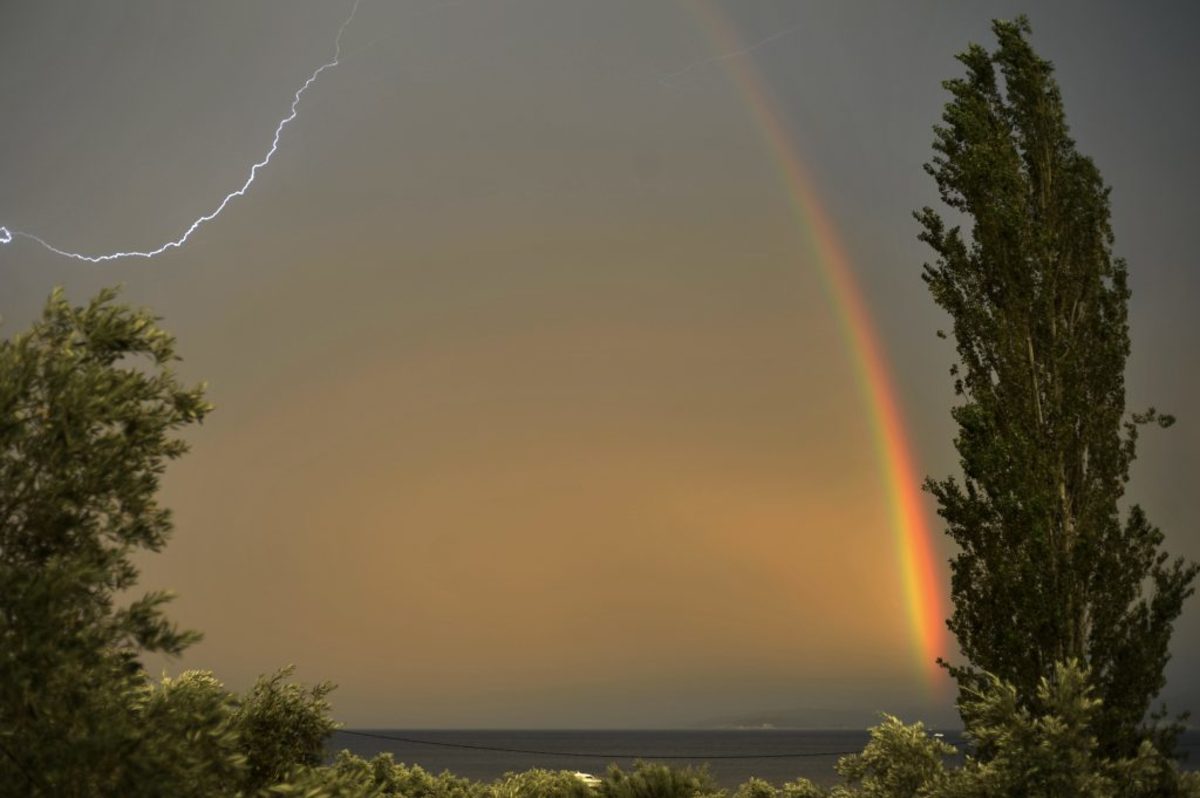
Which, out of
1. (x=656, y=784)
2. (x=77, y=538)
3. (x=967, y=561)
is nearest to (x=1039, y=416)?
(x=967, y=561)

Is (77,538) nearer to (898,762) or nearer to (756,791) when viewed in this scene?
(898,762)

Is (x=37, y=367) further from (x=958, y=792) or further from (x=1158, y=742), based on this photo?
(x=1158, y=742)

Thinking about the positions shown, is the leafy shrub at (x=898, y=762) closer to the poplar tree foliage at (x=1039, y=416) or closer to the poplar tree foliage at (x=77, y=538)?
the poplar tree foliage at (x=1039, y=416)

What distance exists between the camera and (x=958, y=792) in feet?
53.1

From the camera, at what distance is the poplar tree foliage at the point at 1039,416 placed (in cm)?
1814

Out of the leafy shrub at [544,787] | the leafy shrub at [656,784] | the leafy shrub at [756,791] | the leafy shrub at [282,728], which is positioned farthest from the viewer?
the leafy shrub at [756,791]

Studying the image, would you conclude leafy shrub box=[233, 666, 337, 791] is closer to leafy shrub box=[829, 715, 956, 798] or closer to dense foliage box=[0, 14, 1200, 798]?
dense foliage box=[0, 14, 1200, 798]

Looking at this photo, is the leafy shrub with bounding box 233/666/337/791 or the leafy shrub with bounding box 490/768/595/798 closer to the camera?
the leafy shrub with bounding box 233/666/337/791

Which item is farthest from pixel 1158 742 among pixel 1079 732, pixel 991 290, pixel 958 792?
pixel 991 290

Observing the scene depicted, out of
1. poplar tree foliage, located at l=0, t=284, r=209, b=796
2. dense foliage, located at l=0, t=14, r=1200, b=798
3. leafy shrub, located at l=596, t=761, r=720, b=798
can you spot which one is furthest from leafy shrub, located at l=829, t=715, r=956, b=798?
poplar tree foliage, located at l=0, t=284, r=209, b=796

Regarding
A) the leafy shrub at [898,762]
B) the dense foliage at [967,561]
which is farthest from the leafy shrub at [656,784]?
the leafy shrub at [898,762]

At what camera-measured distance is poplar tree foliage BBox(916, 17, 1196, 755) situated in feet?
59.5

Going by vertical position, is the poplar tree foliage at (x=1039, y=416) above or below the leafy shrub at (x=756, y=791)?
above

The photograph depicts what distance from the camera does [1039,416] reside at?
64.0 ft
